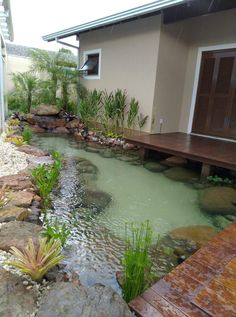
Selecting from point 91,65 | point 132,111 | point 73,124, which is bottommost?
point 73,124

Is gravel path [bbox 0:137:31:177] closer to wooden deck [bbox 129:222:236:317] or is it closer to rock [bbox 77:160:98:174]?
rock [bbox 77:160:98:174]

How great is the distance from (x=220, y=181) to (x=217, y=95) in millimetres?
3183

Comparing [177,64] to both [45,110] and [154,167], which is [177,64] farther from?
[45,110]

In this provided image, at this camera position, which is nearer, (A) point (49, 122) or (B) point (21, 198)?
(B) point (21, 198)

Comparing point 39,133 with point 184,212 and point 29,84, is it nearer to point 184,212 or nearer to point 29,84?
point 29,84

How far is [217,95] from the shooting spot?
6766mm

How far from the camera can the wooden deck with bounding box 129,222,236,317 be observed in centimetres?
147

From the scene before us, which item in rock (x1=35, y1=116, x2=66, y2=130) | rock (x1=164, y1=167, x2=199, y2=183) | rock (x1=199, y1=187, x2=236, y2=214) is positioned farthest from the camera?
rock (x1=35, y1=116, x2=66, y2=130)

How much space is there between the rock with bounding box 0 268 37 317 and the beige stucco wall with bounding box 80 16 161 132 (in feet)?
19.0

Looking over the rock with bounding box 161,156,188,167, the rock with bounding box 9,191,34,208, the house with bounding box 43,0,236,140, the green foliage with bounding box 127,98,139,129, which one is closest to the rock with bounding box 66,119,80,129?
the house with bounding box 43,0,236,140

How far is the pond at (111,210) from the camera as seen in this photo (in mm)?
2297

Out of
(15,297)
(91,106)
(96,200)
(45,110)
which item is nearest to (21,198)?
(96,200)

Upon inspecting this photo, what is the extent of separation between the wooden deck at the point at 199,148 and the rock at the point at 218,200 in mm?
538

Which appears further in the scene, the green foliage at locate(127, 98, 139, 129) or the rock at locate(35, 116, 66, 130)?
the rock at locate(35, 116, 66, 130)
